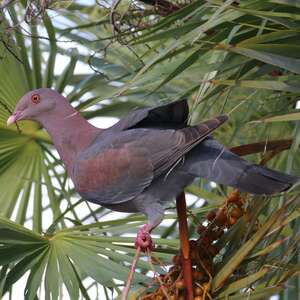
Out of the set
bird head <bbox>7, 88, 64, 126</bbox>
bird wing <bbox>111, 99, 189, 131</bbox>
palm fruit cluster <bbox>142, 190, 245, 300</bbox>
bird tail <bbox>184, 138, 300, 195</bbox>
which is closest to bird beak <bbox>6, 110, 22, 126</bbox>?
bird head <bbox>7, 88, 64, 126</bbox>

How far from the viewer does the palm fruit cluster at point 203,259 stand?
2084 mm

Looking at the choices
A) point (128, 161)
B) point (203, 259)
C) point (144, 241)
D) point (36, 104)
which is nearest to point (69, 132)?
point (36, 104)

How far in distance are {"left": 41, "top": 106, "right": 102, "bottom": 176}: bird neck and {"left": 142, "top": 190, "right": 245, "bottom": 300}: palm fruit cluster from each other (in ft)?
1.99

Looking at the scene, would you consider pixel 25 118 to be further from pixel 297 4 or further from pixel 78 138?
pixel 297 4

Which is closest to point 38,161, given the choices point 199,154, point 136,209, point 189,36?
point 136,209

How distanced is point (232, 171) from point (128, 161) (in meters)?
0.35

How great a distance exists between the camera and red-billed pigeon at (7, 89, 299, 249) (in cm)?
224

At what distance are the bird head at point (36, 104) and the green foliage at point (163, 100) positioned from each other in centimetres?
19

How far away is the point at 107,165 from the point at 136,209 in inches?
6.6

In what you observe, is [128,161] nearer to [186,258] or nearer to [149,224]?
[149,224]

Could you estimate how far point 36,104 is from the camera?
2908mm

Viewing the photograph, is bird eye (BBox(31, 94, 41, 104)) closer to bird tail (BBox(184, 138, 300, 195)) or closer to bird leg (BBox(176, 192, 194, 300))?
bird tail (BBox(184, 138, 300, 195))

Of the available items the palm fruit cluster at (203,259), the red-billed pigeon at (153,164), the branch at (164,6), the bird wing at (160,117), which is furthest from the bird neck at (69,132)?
the palm fruit cluster at (203,259)

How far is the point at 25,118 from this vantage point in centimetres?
292
